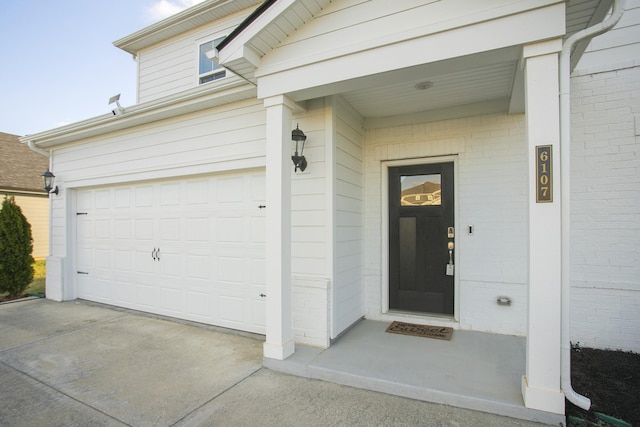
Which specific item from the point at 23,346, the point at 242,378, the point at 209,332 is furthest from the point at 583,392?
the point at 23,346

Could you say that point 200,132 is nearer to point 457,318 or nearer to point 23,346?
point 23,346

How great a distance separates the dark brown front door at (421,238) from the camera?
4.18 meters

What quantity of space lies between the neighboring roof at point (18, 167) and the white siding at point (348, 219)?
40.8ft

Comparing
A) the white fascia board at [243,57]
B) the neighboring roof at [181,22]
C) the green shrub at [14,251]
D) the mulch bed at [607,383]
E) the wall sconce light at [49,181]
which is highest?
the neighboring roof at [181,22]

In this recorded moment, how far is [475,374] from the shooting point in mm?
2818

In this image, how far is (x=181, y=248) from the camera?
4.88 meters

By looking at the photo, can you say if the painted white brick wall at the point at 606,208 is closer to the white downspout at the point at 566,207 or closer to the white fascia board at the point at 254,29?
the white downspout at the point at 566,207

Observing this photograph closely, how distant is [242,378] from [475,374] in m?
2.09

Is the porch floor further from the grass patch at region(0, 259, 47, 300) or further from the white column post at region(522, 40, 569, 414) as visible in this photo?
the grass patch at region(0, 259, 47, 300)

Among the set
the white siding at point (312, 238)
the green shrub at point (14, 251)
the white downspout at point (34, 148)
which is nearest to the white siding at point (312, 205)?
the white siding at point (312, 238)

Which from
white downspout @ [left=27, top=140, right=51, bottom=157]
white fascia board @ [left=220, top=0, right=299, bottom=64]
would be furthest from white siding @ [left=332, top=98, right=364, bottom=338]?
white downspout @ [left=27, top=140, right=51, bottom=157]

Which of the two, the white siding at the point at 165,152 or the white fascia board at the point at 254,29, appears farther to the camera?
the white siding at the point at 165,152

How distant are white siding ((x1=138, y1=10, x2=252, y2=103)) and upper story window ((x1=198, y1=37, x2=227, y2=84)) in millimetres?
92

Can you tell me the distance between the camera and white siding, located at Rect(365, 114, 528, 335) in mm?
3795
